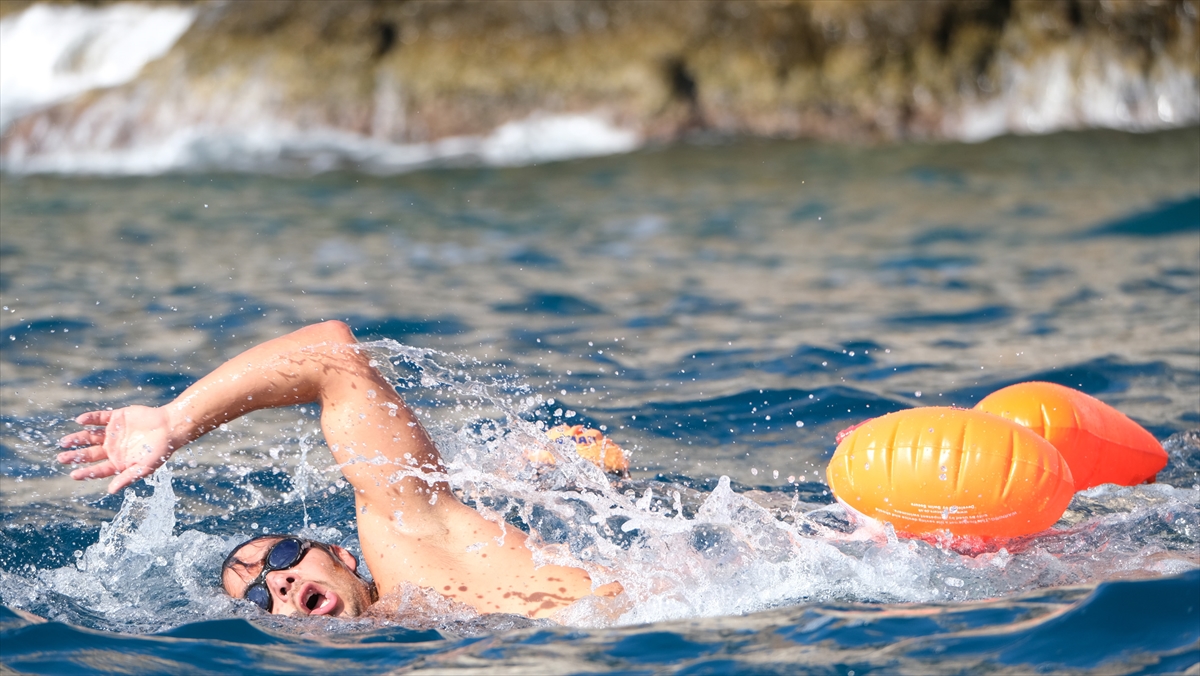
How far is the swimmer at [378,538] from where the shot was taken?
13.1ft

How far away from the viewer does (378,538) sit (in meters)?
4.02

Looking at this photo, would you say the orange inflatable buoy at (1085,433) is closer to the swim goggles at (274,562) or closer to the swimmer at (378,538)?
the swimmer at (378,538)

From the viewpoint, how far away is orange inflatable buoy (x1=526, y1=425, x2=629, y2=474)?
4.76 meters

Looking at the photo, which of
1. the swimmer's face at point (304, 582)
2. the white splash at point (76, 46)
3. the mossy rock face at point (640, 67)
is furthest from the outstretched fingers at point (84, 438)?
the white splash at point (76, 46)

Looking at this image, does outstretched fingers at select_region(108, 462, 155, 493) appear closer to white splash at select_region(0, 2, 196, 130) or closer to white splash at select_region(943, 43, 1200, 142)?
white splash at select_region(943, 43, 1200, 142)

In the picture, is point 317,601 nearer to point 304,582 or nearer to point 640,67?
point 304,582

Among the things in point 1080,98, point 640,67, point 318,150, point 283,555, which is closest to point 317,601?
point 283,555

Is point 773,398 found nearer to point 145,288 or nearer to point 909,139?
point 145,288

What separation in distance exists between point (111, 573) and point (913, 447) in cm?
291

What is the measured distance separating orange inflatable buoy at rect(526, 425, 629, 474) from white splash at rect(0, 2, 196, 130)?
36.9 ft

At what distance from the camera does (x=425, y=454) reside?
4.13m

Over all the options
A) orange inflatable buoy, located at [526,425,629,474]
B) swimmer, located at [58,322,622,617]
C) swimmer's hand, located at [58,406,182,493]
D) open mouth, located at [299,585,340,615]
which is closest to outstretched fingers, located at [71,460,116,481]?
swimmer's hand, located at [58,406,182,493]

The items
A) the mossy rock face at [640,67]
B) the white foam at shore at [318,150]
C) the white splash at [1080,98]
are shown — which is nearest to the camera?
the white foam at shore at [318,150]

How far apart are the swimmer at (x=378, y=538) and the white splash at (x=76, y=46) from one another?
38.0 feet
